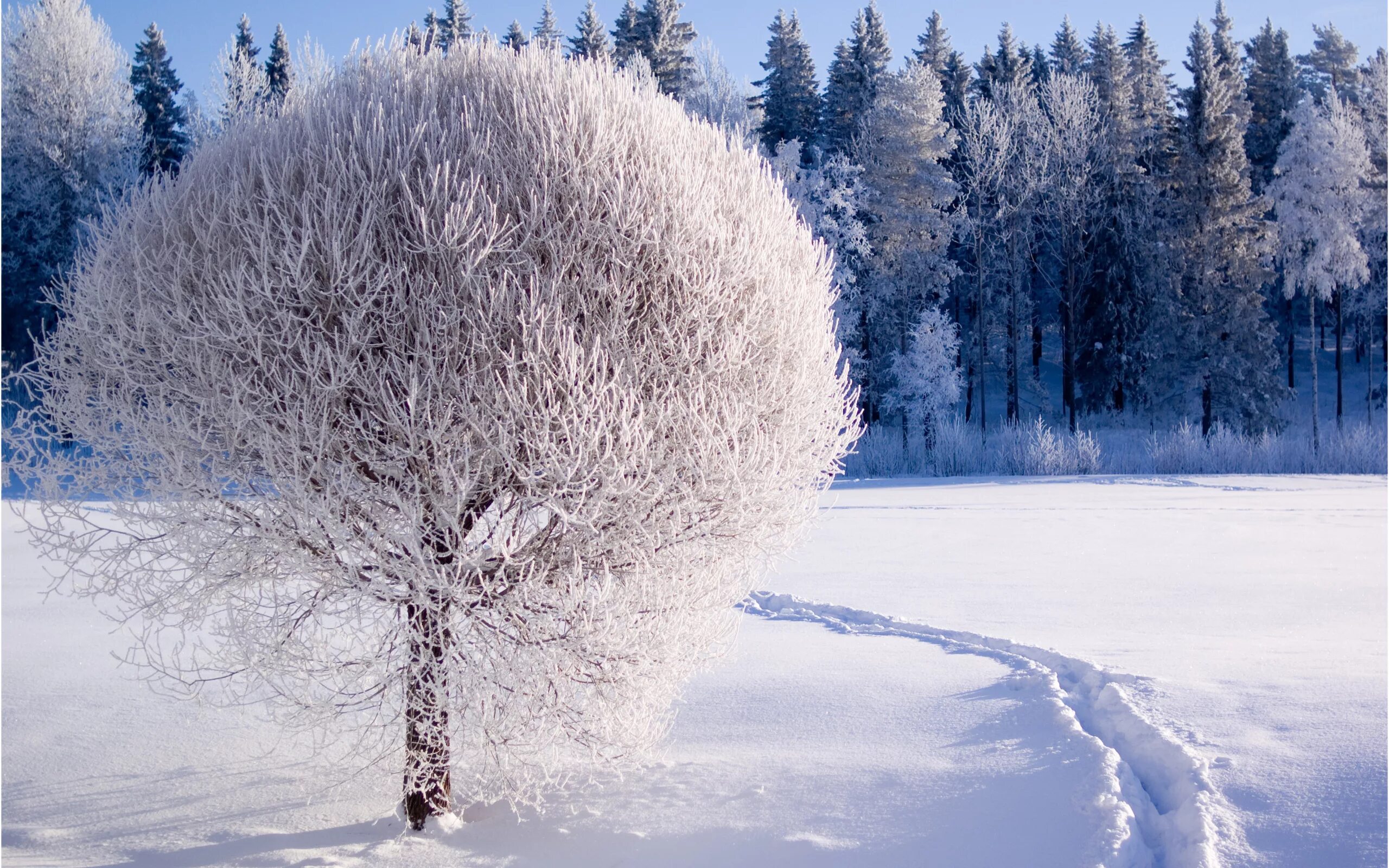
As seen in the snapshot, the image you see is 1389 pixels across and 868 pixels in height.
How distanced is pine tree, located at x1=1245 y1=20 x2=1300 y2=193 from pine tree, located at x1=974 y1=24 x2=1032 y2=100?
10.1 metres

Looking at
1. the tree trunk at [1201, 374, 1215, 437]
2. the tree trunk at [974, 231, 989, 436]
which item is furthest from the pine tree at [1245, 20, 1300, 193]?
the tree trunk at [974, 231, 989, 436]

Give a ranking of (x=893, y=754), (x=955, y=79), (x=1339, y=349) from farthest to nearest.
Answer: (x=955, y=79), (x=1339, y=349), (x=893, y=754)

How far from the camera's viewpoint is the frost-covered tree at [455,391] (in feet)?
12.0

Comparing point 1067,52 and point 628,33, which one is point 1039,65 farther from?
point 628,33

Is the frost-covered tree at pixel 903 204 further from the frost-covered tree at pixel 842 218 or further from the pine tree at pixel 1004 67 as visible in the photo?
the pine tree at pixel 1004 67

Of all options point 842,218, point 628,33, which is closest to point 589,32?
point 628,33

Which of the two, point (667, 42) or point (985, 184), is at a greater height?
point (667, 42)

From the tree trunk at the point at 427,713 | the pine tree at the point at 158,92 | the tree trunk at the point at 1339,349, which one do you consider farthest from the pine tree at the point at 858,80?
the tree trunk at the point at 427,713

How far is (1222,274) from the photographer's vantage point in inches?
1172

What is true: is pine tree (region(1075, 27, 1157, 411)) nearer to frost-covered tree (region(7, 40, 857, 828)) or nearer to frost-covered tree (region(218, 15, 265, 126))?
frost-covered tree (region(218, 15, 265, 126))

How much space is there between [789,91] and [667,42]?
6280 millimetres

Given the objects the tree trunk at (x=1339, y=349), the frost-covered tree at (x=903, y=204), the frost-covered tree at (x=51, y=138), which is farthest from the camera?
the tree trunk at (x=1339, y=349)

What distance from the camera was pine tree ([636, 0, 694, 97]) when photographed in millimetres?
32094

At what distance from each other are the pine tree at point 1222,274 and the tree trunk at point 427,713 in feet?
101
